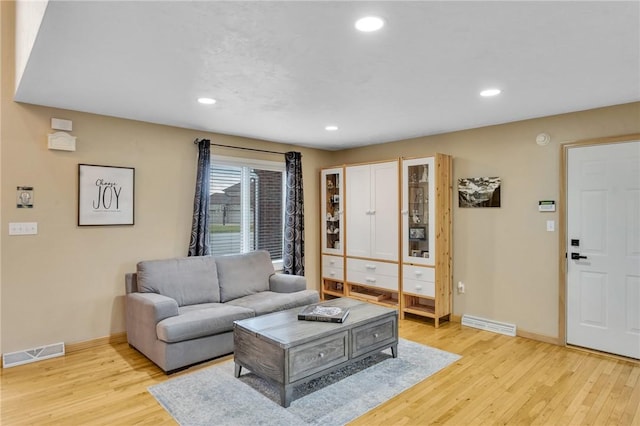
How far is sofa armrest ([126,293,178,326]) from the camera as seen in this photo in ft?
10.5

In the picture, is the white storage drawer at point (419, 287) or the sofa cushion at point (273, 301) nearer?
the sofa cushion at point (273, 301)

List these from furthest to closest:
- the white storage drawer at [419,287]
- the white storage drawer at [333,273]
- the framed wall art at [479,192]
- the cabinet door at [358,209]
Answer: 1. the white storage drawer at [333,273]
2. the cabinet door at [358,209]
3. the white storage drawer at [419,287]
4. the framed wall art at [479,192]

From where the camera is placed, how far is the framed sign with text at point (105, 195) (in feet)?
12.0

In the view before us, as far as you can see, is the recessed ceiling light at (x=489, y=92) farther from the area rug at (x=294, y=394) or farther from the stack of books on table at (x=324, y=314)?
the area rug at (x=294, y=394)

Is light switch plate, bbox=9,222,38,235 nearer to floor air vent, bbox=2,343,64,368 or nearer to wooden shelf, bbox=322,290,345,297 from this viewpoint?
floor air vent, bbox=2,343,64,368

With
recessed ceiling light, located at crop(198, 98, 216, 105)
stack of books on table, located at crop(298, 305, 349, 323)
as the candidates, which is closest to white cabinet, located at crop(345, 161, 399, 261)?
stack of books on table, located at crop(298, 305, 349, 323)

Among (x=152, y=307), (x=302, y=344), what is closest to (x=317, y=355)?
(x=302, y=344)

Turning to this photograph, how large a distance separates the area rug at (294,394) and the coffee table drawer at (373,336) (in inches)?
7.5

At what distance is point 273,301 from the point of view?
12.5ft

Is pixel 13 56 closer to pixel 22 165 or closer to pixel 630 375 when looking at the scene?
pixel 22 165

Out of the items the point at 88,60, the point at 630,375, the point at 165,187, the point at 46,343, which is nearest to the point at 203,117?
the point at 165,187

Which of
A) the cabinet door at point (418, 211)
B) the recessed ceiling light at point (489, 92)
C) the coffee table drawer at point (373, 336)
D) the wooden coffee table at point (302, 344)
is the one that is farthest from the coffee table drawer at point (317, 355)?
the recessed ceiling light at point (489, 92)

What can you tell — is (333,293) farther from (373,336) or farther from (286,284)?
(373,336)

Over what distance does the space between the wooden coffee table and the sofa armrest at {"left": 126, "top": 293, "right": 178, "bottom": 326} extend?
68cm
